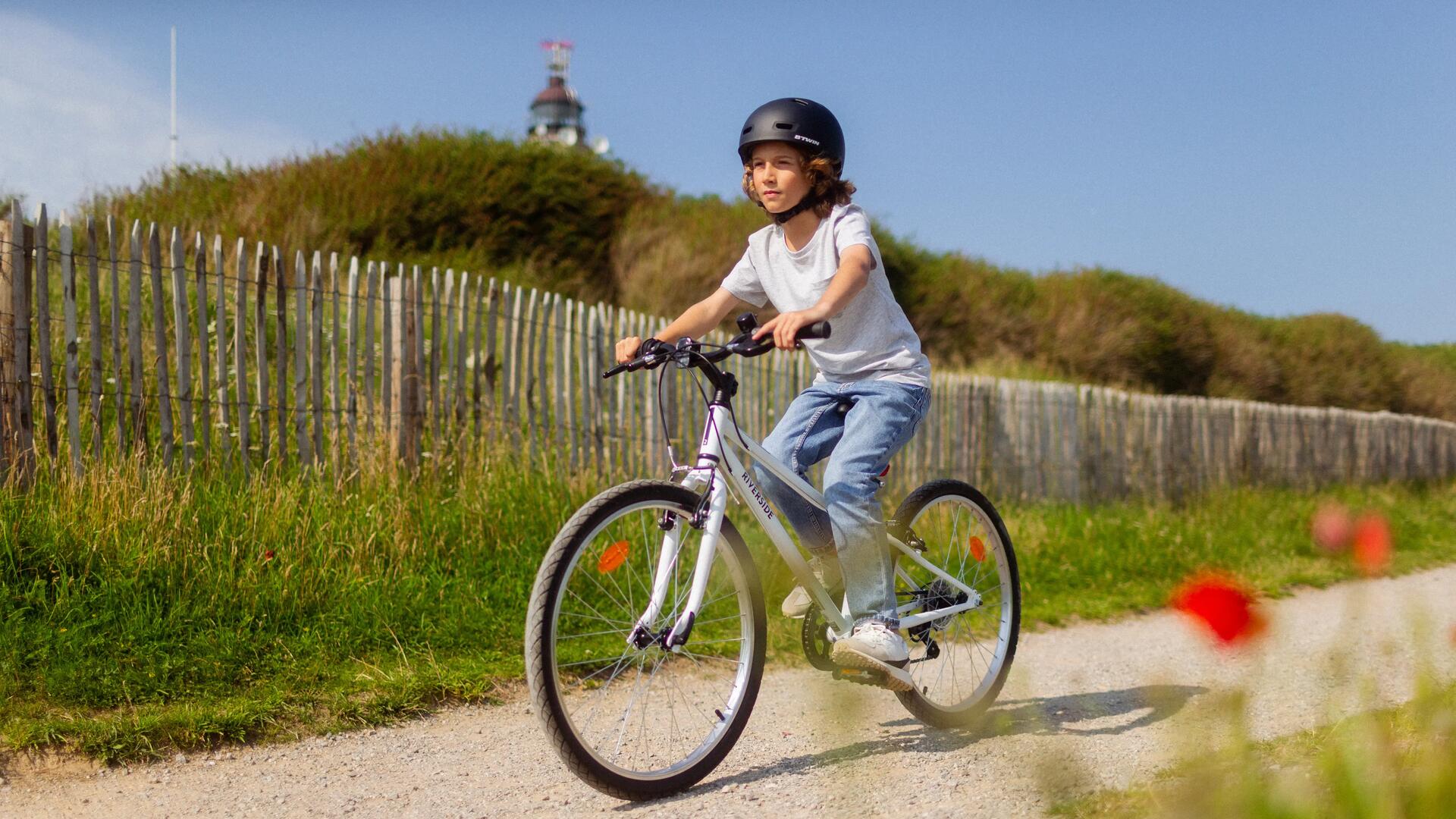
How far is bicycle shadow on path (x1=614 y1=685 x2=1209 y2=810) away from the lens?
3.52m

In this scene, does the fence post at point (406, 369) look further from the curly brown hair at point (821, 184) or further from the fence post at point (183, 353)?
the curly brown hair at point (821, 184)

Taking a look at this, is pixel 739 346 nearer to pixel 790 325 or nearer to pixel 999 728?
pixel 790 325

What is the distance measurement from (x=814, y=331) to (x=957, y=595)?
4.67 ft

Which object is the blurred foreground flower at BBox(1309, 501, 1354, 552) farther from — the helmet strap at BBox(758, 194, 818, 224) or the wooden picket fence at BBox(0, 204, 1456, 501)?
the helmet strap at BBox(758, 194, 818, 224)

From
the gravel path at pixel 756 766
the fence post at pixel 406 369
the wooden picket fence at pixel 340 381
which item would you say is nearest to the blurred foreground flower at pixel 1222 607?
the gravel path at pixel 756 766

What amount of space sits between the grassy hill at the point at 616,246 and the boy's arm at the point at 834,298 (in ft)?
31.6

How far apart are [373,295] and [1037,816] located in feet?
16.7

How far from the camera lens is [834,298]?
11.1 ft

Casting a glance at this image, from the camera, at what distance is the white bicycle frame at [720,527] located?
10.5 feet

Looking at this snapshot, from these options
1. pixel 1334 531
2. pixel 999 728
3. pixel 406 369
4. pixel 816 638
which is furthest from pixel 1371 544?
pixel 406 369

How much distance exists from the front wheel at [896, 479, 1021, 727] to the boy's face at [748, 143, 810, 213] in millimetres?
1115

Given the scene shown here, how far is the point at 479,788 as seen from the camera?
11.6 feet

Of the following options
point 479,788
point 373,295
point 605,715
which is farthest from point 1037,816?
point 373,295

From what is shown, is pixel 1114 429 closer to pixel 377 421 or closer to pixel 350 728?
pixel 377 421
